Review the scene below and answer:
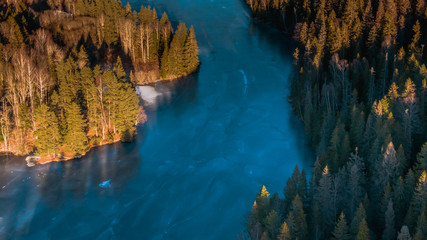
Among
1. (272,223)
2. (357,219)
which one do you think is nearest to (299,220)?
(272,223)

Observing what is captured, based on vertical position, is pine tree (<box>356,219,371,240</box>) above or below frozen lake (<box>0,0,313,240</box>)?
above

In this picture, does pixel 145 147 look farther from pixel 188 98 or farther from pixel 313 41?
pixel 313 41

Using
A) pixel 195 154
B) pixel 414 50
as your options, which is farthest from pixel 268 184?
pixel 414 50

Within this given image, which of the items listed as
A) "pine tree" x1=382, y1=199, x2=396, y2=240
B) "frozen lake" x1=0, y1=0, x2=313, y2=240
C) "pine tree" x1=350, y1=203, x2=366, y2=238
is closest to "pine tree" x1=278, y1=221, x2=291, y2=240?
"pine tree" x1=350, y1=203, x2=366, y2=238

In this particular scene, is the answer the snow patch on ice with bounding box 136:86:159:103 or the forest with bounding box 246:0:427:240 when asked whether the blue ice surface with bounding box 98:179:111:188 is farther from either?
the snow patch on ice with bounding box 136:86:159:103

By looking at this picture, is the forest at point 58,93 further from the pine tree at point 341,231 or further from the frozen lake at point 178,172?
the pine tree at point 341,231

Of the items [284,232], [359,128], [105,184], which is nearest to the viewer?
[284,232]

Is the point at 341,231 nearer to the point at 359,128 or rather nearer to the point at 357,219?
the point at 357,219

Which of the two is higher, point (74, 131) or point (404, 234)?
point (404, 234)
